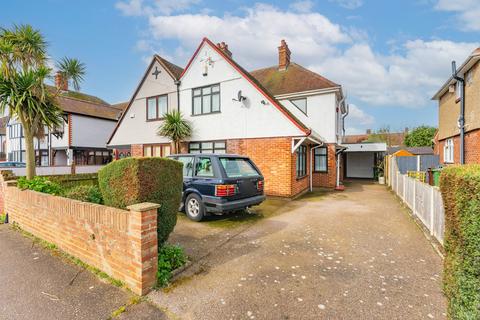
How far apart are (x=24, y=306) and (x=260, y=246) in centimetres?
336

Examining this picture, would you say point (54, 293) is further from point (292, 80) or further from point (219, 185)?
point (292, 80)

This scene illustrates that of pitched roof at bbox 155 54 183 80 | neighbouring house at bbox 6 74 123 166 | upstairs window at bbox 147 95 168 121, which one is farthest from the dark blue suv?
neighbouring house at bbox 6 74 123 166

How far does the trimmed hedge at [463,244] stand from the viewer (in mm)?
1638

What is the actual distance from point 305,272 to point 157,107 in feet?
41.4

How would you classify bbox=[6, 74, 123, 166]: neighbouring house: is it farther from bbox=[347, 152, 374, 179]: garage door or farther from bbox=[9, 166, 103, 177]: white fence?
bbox=[347, 152, 374, 179]: garage door

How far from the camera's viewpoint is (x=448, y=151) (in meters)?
15.7

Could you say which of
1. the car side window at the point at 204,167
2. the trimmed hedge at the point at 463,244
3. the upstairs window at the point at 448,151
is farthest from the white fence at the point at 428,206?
the upstairs window at the point at 448,151

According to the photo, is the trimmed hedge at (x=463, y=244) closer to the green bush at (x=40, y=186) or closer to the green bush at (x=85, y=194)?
the green bush at (x=85, y=194)

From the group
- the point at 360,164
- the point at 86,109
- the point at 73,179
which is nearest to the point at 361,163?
the point at 360,164

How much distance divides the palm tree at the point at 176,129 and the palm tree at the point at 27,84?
4.79m

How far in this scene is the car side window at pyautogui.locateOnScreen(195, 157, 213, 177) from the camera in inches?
240

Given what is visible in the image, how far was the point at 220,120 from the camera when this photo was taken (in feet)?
38.0

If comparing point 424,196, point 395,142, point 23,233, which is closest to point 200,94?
point 23,233

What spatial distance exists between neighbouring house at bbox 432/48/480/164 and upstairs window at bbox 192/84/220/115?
11.5 metres
